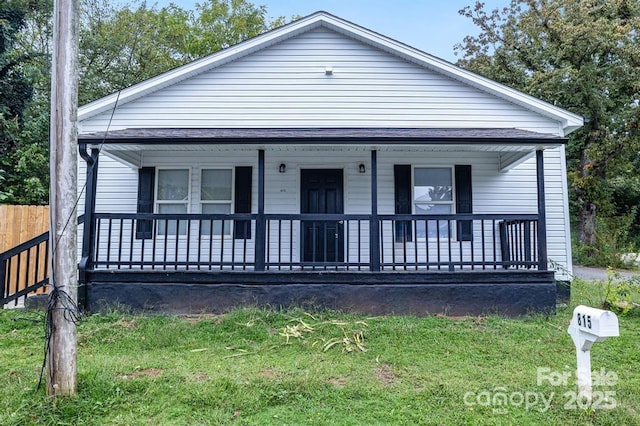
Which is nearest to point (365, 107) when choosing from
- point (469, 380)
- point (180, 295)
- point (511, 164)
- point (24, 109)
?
point (511, 164)

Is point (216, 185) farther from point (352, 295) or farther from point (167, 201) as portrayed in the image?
point (352, 295)

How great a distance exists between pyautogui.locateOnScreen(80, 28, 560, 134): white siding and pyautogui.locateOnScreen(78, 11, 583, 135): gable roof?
4.8 inches

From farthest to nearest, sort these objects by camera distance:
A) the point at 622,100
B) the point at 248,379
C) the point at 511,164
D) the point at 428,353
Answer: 1. the point at 622,100
2. the point at 511,164
3. the point at 428,353
4. the point at 248,379

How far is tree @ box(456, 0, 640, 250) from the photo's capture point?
14.6 meters

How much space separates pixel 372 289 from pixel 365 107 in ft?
13.1

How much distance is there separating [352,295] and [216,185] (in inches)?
145

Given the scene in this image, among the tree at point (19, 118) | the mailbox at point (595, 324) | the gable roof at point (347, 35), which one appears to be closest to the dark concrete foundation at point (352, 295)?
the mailbox at point (595, 324)

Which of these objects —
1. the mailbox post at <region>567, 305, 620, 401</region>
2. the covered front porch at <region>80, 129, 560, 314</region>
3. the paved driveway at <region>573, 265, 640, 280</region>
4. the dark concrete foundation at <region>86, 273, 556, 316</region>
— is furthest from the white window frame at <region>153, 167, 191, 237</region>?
the paved driveway at <region>573, 265, 640, 280</region>

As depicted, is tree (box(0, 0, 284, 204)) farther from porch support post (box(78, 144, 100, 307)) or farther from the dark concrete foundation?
the dark concrete foundation

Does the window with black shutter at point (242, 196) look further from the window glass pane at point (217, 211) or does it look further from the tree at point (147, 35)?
the tree at point (147, 35)

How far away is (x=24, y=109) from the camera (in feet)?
45.8

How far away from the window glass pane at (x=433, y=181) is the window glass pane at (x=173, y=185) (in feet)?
15.3

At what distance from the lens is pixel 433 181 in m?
7.79

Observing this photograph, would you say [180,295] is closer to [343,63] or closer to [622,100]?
[343,63]
